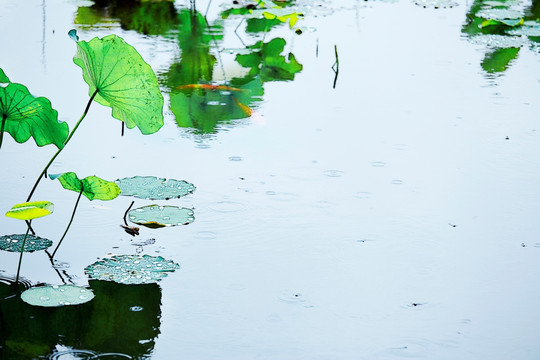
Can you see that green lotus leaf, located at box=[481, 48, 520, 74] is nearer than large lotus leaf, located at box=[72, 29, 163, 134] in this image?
No

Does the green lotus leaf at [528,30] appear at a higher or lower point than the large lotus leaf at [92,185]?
higher

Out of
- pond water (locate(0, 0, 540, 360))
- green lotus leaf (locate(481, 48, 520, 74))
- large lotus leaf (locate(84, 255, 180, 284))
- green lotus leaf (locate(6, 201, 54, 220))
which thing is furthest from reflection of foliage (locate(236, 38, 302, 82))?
green lotus leaf (locate(6, 201, 54, 220))

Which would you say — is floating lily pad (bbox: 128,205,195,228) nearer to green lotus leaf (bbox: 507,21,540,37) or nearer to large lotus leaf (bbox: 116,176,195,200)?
large lotus leaf (bbox: 116,176,195,200)

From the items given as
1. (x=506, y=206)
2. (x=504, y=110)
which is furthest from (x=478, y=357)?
(x=504, y=110)

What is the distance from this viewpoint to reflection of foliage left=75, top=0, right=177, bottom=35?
3754mm

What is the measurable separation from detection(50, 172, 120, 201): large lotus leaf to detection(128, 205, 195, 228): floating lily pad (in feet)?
0.52

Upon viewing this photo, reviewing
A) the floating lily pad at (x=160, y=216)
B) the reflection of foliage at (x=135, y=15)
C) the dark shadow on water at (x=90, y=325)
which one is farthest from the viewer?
the reflection of foliage at (x=135, y=15)

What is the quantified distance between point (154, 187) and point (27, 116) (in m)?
0.40

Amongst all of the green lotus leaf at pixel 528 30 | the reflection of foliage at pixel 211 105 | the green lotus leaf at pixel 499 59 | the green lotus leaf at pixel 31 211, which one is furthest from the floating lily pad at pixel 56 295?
the green lotus leaf at pixel 528 30

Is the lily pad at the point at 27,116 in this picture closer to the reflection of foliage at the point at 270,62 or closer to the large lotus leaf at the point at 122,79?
the large lotus leaf at the point at 122,79

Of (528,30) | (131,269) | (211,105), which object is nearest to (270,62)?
(211,105)

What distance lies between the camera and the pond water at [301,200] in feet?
4.66

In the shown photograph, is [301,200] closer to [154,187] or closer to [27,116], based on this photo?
[154,187]

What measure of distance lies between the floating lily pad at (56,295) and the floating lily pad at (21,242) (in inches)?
7.5
